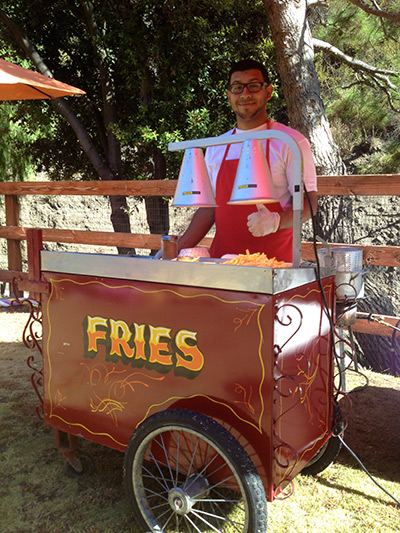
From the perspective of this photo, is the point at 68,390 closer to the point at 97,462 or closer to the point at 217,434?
the point at 97,462

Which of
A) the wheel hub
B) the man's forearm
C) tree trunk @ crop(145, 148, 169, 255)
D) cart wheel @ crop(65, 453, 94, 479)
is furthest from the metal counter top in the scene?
tree trunk @ crop(145, 148, 169, 255)

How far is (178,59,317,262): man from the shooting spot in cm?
201

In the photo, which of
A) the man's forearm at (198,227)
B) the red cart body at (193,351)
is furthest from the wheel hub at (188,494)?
the man's forearm at (198,227)

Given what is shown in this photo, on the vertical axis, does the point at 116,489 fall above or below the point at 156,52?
below

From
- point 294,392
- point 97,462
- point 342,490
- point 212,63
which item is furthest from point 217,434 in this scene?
point 212,63

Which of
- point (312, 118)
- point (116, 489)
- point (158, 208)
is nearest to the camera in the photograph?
point (116, 489)

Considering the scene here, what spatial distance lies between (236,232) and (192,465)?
101cm

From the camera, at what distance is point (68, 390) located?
6.72 ft

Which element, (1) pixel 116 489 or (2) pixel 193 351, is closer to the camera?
(2) pixel 193 351

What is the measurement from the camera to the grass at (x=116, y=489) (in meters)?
1.95

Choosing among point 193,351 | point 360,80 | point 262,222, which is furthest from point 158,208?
point 193,351

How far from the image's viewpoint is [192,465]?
1.73 metres

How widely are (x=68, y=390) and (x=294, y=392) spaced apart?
996mm

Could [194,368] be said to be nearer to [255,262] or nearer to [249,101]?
[255,262]
